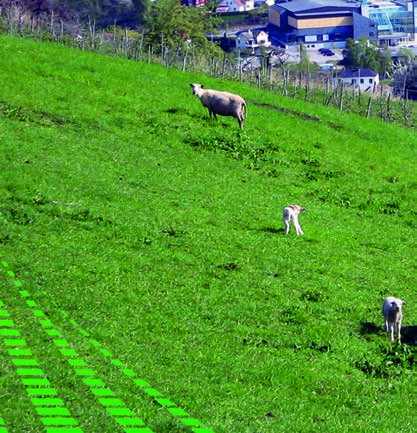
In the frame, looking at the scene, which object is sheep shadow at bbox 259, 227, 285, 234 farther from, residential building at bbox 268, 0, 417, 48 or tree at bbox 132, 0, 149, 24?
residential building at bbox 268, 0, 417, 48

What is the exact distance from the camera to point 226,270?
1938cm

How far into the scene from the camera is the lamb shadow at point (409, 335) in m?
16.8

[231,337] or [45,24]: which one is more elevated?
[45,24]

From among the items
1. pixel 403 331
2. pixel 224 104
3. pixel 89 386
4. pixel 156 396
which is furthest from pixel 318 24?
pixel 89 386

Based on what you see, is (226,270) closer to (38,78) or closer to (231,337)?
(231,337)

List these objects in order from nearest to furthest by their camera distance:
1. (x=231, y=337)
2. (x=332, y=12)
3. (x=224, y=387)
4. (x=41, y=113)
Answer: (x=224, y=387)
(x=231, y=337)
(x=41, y=113)
(x=332, y=12)

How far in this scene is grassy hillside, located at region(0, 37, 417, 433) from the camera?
1273 cm

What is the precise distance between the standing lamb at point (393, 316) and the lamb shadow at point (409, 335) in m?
0.19

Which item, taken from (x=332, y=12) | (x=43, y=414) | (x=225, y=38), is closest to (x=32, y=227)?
(x=43, y=414)

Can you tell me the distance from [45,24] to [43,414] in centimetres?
5138
